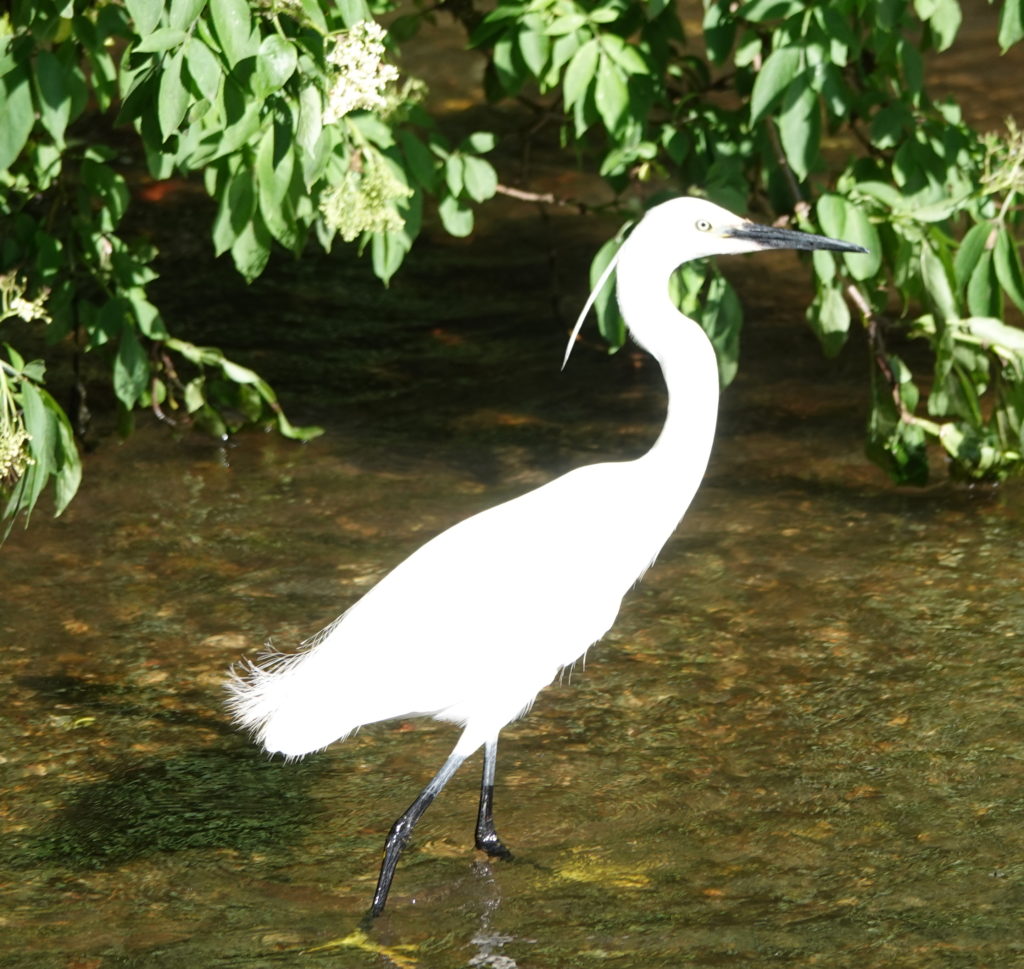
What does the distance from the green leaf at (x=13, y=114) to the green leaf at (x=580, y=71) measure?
1.50 m

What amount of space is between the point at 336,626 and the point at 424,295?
396 centimetres

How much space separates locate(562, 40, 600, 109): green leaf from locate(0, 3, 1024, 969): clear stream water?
5.42 ft

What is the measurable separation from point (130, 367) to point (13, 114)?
4.86 ft

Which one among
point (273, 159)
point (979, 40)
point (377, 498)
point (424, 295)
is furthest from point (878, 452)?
point (979, 40)

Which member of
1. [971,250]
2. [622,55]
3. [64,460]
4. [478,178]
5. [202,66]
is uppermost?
[622,55]

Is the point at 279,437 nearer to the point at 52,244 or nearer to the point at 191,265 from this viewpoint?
the point at 52,244

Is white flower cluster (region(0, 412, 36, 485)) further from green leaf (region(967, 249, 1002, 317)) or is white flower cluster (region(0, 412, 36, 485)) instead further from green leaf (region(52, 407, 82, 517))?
green leaf (region(967, 249, 1002, 317))

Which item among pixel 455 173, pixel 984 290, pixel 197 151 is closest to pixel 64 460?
pixel 197 151

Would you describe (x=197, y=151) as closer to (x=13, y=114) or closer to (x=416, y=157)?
(x=13, y=114)

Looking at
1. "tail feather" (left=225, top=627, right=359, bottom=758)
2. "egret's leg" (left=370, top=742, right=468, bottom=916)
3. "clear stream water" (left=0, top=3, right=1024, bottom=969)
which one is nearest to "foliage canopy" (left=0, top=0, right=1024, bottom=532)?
"clear stream water" (left=0, top=3, right=1024, bottom=969)

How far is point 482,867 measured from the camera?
380 cm

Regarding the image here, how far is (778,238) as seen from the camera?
3.83 metres

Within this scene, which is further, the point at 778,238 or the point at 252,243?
the point at 252,243

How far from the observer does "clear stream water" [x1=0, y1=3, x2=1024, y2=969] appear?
3.51 metres
